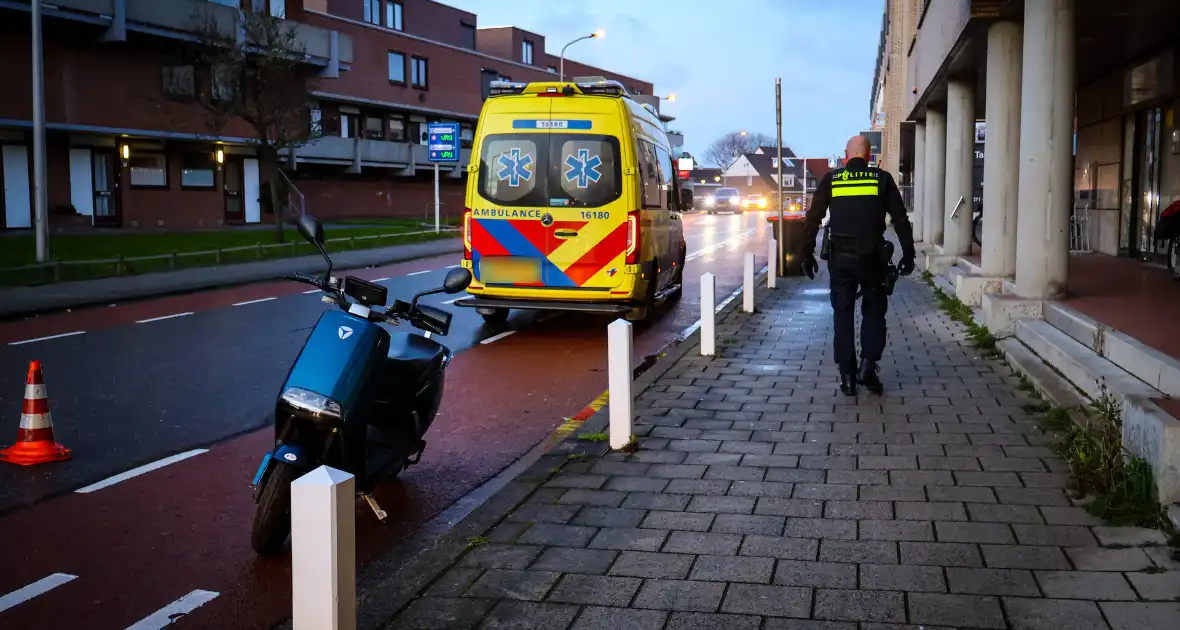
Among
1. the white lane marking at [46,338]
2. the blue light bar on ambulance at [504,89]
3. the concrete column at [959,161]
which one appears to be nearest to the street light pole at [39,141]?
the white lane marking at [46,338]

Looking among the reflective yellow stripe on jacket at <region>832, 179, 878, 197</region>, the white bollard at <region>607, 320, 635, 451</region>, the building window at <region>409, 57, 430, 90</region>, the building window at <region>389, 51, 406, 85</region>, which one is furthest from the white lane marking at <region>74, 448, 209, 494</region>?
the building window at <region>409, 57, 430, 90</region>

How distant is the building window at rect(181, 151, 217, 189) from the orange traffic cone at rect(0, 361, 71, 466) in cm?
3240

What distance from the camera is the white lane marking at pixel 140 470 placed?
236 inches

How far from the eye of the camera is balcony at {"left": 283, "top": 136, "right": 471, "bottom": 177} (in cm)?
4484

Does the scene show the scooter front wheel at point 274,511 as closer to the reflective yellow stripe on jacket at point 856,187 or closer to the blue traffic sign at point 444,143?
the reflective yellow stripe on jacket at point 856,187

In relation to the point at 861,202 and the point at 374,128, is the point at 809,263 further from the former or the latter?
the point at 374,128

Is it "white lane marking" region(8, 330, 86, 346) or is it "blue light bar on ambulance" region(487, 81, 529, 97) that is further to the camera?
"blue light bar on ambulance" region(487, 81, 529, 97)

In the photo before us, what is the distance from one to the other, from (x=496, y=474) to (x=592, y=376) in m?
3.51

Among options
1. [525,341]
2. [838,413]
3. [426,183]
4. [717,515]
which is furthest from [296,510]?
[426,183]

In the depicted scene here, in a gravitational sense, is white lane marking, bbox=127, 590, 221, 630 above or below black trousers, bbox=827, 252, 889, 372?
below

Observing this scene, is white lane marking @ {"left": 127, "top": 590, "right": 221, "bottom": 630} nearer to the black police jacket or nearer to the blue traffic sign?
the black police jacket

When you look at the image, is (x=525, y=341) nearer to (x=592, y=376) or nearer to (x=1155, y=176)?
(x=592, y=376)

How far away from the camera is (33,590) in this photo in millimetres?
4449

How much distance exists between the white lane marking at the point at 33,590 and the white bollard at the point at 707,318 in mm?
6555
